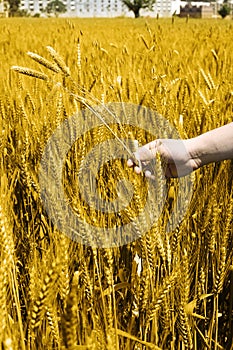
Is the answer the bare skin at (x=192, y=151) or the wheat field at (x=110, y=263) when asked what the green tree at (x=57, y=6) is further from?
the bare skin at (x=192, y=151)

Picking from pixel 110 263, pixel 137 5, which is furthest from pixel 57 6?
pixel 110 263

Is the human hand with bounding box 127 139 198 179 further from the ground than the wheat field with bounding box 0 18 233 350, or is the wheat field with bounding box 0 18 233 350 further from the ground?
the human hand with bounding box 127 139 198 179

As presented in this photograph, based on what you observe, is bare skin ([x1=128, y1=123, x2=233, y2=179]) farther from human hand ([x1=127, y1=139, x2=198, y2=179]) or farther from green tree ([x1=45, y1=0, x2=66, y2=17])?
green tree ([x1=45, y1=0, x2=66, y2=17])

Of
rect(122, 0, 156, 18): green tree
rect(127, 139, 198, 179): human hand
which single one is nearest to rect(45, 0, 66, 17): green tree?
rect(122, 0, 156, 18): green tree

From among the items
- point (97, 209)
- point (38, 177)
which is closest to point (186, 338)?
point (97, 209)

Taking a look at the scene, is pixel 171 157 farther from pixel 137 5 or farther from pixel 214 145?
pixel 137 5

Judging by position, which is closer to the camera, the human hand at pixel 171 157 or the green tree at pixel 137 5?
the human hand at pixel 171 157

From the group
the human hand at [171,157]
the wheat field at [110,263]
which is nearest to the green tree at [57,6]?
the wheat field at [110,263]

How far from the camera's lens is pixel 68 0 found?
41188 millimetres

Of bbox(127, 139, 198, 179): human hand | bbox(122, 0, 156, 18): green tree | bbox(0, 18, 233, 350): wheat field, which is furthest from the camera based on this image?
bbox(122, 0, 156, 18): green tree

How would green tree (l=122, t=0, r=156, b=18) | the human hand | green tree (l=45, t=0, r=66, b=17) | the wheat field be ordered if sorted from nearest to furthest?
the wheat field, the human hand, green tree (l=122, t=0, r=156, b=18), green tree (l=45, t=0, r=66, b=17)

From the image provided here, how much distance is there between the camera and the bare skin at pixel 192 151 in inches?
29.5

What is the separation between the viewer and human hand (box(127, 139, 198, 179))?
29.1 inches

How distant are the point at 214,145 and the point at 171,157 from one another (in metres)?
0.07
